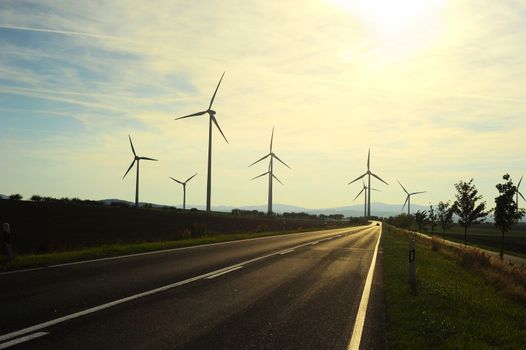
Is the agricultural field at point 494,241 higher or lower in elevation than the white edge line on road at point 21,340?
lower

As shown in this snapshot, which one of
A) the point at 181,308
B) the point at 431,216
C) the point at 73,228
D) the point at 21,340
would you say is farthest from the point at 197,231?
the point at 431,216

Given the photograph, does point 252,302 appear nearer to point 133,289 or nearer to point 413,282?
point 133,289

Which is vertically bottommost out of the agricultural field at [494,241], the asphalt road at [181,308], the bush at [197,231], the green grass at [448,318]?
the agricultural field at [494,241]

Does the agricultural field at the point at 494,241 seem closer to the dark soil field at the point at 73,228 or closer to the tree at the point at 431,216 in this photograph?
the tree at the point at 431,216

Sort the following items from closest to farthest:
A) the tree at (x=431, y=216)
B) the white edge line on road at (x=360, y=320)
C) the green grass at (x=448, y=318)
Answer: the white edge line on road at (x=360, y=320), the green grass at (x=448, y=318), the tree at (x=431, y=216)

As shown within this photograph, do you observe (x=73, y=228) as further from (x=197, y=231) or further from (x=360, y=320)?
(x=360, y=320)

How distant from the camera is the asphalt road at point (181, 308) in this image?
6.37 metres

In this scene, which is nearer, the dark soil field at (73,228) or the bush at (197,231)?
the dark soil field at (73,228)

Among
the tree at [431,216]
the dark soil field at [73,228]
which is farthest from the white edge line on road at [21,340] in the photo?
the tree at [431,216]

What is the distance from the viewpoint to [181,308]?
8.34 m

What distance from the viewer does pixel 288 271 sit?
14.5m

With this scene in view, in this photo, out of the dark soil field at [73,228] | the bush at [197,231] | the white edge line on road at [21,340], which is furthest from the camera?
the bush at [197,231]

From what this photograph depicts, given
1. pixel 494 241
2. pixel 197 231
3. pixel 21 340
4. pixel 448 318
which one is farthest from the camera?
pixel 494 241

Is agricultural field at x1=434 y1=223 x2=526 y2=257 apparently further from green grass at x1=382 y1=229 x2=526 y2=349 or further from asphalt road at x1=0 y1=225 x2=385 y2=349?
asphalt road at x1=0 y1=225 x2=385 y2=349
